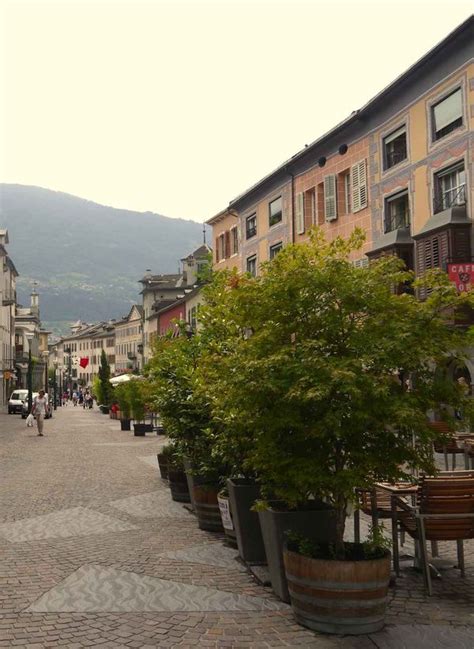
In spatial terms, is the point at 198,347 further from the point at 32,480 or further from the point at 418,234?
the point at 418,234

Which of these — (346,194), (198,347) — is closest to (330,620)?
(198,347)

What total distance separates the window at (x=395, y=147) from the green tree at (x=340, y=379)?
67.6ft

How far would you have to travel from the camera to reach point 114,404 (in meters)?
47.4

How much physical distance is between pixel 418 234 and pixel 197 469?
15577mm

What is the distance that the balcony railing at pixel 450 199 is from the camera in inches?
882

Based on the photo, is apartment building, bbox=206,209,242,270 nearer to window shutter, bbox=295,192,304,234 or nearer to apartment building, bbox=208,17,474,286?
apartment building, bbox=208,17,474,286

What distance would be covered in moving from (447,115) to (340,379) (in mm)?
19574

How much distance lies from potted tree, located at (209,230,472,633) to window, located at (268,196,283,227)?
1166 inches

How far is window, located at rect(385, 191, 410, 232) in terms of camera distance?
25906mm

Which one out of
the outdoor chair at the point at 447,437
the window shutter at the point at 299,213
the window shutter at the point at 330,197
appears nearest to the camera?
the outdoor chair at the point at 447,437

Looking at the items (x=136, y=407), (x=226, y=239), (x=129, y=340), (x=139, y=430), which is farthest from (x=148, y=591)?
(x=129, y=340)

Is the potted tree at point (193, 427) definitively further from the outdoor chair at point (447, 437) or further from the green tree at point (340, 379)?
the green tree at point (340, 379)

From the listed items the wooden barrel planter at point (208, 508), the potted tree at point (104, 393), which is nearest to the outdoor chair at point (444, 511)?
the wooden barrel planter at point (208, 508)

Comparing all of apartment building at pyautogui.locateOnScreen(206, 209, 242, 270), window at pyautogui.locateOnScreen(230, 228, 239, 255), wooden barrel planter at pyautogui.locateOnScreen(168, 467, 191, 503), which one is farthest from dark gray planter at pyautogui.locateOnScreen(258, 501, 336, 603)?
window at pyautogui.locateOnScreen(230, 228, 239, 255)
